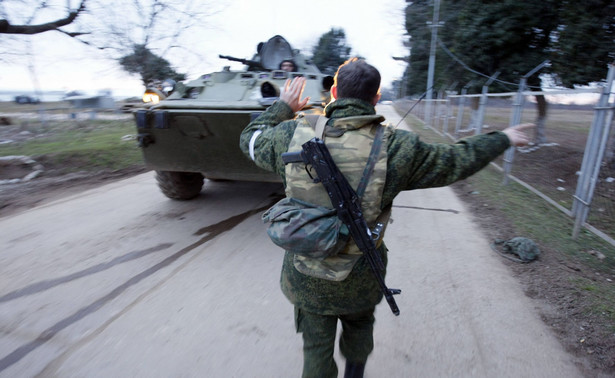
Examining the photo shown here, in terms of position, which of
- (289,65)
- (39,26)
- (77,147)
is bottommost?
(77,147)

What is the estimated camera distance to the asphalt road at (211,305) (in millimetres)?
2227

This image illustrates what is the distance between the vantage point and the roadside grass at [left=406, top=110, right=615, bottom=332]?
2.87 m

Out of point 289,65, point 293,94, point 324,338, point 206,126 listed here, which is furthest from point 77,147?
point 324,338

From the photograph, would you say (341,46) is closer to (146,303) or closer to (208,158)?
(208,158)

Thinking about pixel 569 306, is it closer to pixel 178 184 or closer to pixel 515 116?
pixel 178 184

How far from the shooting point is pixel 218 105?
430 centimetres

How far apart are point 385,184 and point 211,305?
1803 mm

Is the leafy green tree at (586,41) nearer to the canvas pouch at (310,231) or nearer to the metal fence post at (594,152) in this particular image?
the metal fence post at (594,152)

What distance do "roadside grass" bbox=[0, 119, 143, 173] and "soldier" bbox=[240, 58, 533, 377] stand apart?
6776mm

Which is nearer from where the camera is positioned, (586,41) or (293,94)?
(293,94)

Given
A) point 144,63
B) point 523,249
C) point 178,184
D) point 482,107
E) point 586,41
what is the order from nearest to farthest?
point 523,249 < point 178,184 < point 586,41 < point 482,107 < point 144,63

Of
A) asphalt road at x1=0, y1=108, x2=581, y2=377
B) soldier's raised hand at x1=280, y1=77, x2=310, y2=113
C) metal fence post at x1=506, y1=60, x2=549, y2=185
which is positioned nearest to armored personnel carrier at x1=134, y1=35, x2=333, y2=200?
asphalt road at x1=0, y1=108, x2=581, y2=377

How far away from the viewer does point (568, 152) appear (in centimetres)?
572

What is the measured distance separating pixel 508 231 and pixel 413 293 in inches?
74.1
